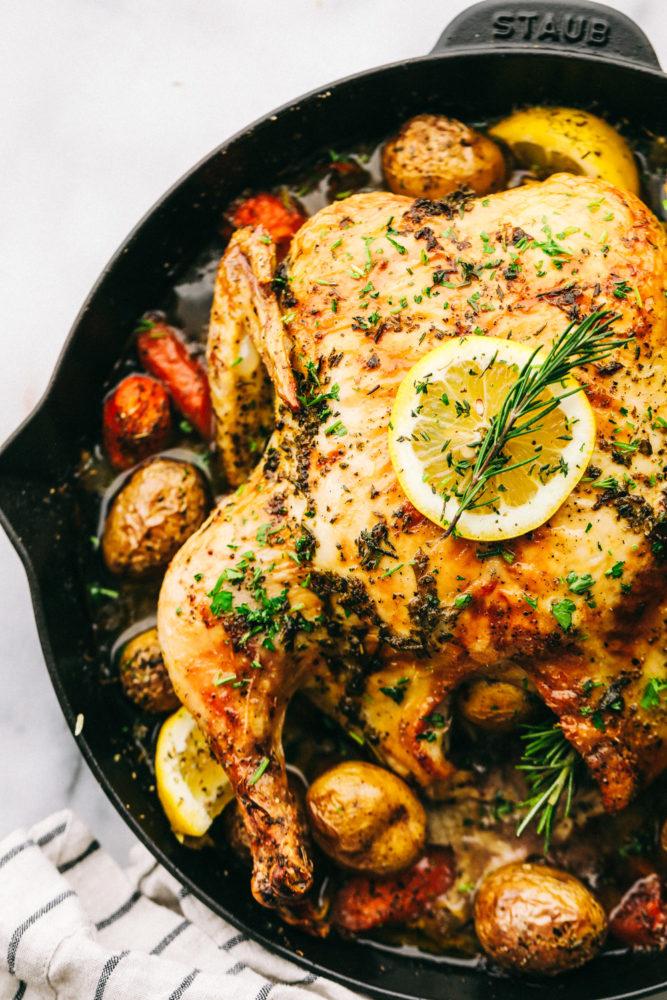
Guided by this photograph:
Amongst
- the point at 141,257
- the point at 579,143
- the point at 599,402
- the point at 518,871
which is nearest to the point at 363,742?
Answer: the point at 518,871

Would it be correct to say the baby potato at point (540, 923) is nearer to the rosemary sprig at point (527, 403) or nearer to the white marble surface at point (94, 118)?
the rosemary sprig at point (527, 403)

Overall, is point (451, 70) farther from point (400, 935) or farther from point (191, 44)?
point (400, 935)

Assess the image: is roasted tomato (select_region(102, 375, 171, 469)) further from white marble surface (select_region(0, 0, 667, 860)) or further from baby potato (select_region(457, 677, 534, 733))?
baby potato (select_region(457, 677, 534, 733))

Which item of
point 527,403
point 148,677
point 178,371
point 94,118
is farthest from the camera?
point 94,118

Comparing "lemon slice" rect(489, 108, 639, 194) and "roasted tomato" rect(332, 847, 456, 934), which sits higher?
"lemon slice" rect(489, 108, 639, 194)

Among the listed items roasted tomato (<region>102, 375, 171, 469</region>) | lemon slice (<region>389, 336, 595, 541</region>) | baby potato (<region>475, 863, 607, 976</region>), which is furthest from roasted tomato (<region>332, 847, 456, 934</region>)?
roasted tomato (<region>102, 375, 171, 469</region>)

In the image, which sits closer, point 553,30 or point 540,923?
point 540,923

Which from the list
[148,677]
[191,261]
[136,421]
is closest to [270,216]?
[191,261]

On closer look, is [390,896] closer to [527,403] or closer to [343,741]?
[343,741]
